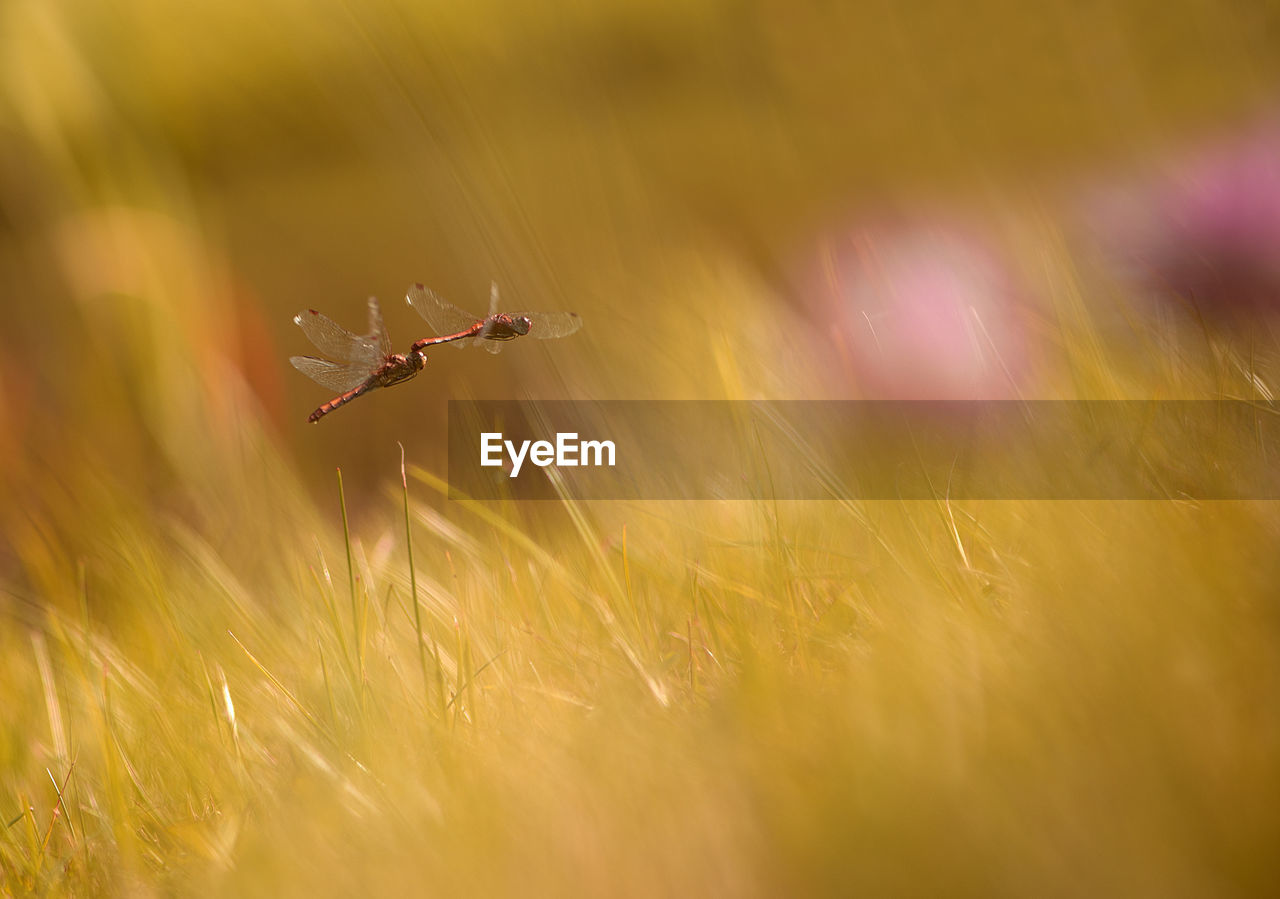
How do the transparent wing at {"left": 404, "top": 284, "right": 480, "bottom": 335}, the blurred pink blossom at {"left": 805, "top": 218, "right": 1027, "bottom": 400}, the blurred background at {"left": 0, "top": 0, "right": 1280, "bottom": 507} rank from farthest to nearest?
the transparent wing at {"left": 404, "top": 284, "right": 480, "bottom": 335} < the blurred background at {"left": 0, "top": 0, "right": 1280, "bottom": 507} < the blurred pink blossom at {"left": 805, "top": 218, "right": 1027, "bottom": 400}

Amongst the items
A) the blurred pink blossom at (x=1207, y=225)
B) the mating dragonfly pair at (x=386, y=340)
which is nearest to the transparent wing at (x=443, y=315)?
the mating dragonfly pair at (x=386, y=340)

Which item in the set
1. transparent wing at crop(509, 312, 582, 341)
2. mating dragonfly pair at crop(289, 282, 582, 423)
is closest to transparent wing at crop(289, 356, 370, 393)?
mating dragonfly pair at crop(289, 282, 582, 423)

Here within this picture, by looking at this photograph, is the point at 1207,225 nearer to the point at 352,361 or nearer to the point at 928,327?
the point at 928,327

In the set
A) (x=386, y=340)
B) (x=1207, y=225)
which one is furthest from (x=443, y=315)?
(x=1207, y=225)

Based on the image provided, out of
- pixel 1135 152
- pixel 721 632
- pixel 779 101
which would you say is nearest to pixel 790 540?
pixel 721 632

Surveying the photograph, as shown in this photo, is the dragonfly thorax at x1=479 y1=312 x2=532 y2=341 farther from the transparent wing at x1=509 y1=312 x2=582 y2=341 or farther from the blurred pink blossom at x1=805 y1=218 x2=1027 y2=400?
the blurred pink blossom at x1=805 y1=218 x2=1027 y2=400

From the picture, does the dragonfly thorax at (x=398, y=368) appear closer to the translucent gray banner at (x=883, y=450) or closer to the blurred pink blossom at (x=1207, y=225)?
the translucent gray banner at (x=883, y=450)
